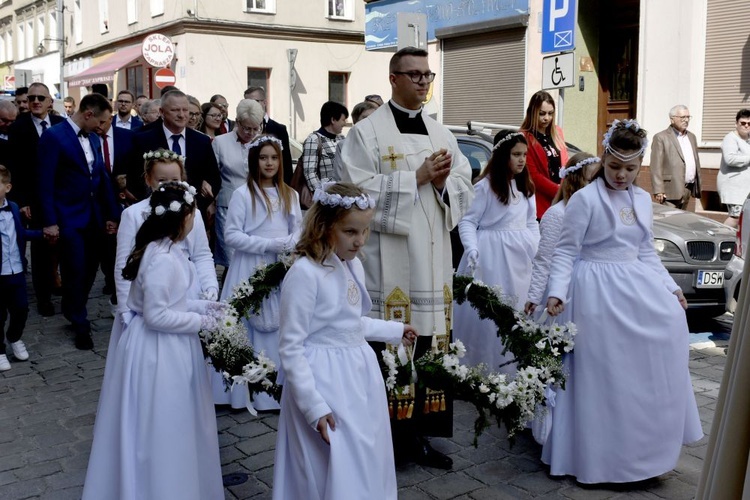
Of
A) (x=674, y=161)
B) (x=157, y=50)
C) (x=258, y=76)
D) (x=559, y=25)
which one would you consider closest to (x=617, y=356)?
(x=674, y=161)

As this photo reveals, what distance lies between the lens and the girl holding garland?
539 centimetres

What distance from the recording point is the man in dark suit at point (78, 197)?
8.00 metres

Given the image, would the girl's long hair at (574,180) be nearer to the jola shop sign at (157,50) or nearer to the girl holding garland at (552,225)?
the girl holding garland at (552,225)

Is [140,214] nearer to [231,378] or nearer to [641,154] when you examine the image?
[231,378]

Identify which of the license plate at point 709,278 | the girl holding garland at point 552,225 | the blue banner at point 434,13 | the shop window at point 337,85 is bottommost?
the license plate at point 709,278

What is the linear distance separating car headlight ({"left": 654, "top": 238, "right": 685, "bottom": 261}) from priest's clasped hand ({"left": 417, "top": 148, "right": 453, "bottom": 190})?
470 centimetres

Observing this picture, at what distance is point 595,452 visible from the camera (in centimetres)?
490

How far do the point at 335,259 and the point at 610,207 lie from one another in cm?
196

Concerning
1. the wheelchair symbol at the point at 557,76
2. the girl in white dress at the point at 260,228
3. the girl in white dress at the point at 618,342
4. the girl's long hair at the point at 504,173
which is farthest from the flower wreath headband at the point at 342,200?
the wheelchair symbol at the point at 557,76

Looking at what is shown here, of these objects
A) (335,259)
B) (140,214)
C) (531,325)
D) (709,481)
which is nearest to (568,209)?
(531,325)

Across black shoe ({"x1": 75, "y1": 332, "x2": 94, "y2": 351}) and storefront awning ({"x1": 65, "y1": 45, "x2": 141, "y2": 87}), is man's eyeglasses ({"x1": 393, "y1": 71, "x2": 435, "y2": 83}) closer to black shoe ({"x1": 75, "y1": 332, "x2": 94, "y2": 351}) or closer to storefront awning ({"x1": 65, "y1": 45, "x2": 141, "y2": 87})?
black shoe ({"x1": 75, "y1": 332, "x2": 94, "y2": 351})

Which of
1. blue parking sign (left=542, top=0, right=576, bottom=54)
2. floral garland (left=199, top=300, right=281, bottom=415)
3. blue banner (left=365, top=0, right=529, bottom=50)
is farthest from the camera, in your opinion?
blue banner (left=365, top=0, right=529, bottom=50)

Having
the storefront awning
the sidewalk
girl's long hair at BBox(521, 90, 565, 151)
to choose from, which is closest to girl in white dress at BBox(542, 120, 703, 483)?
the sidewalk

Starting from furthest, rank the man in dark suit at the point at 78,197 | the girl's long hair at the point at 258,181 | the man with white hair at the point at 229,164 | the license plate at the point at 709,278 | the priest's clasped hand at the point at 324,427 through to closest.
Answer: the license plate at the point at 709,278 < the man in dark suit at the point at 78,197 < the man with white hair at the point at 229,164 < the girl's long hair at the point at 258,181 < the priest's clasped hand at the point at 324,427
